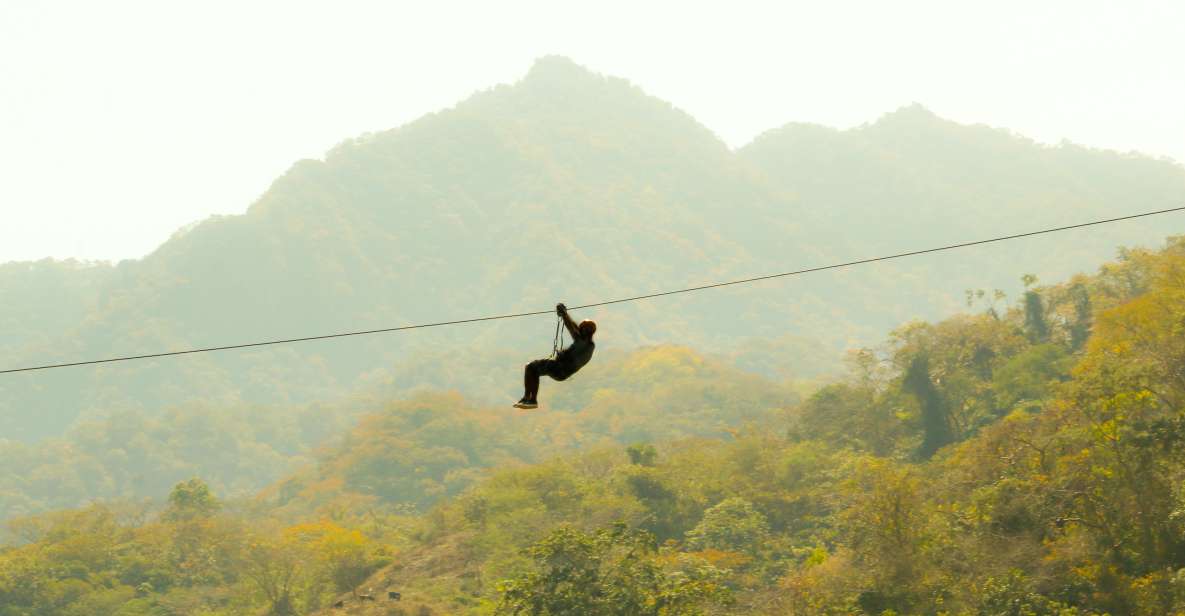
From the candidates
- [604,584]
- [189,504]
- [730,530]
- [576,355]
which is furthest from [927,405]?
[576,355]

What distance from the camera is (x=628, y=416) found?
93500mm

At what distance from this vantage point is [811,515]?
148ft

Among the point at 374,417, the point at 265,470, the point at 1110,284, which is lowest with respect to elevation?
the point at 265,470

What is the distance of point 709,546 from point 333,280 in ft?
485

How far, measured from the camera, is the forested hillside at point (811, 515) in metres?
28.0

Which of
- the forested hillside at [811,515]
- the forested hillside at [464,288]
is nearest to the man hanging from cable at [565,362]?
the forested hillside at [811,515]

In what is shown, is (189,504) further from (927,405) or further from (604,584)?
(927,405)

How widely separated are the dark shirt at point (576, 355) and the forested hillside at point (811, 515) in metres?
18.5

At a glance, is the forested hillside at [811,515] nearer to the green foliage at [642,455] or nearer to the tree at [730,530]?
the tree at [730,530]

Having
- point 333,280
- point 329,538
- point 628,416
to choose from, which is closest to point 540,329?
point 333,280

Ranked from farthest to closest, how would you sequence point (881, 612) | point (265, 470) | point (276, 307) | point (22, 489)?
point (276, 307) → point (265, 470) → point (22, 489) → point (881, 612)

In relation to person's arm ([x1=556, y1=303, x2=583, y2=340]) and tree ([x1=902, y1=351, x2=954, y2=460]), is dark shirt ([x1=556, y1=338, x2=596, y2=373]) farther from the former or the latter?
tree ([x1=902, y1=351, x2=954, y2=460])

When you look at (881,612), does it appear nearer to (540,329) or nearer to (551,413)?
(551,413)

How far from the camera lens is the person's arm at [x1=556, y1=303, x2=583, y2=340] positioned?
10.3m
